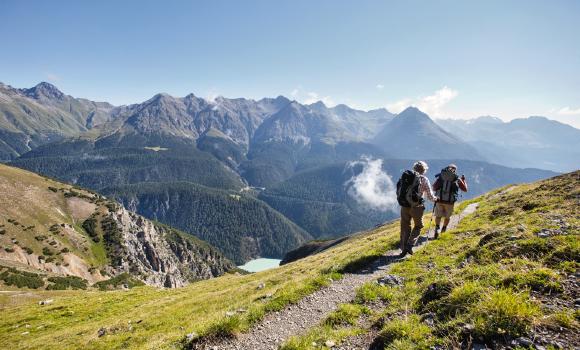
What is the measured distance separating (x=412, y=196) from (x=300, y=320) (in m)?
9.39

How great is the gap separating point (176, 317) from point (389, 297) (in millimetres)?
15424

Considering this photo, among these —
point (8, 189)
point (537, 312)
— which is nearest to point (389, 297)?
point (537, 312)

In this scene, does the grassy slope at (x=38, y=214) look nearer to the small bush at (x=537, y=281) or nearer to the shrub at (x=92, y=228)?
the shrub at (x=92, y=228)

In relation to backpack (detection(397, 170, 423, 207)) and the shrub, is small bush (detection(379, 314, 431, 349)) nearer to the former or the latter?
backpack (detection(397, 170, 423, 207))

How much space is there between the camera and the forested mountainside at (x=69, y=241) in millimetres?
103125

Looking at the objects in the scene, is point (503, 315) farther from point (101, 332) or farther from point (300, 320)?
point (101, 332)

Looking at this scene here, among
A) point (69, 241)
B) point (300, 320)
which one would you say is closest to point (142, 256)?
point (69, 241)

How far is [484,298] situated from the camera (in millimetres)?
7316

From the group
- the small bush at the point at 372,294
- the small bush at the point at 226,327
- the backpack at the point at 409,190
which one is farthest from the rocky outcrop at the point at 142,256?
the small bush at the point at 372,294

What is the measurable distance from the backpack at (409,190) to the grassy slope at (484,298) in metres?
3.53

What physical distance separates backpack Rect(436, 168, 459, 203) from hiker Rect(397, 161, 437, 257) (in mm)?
3310

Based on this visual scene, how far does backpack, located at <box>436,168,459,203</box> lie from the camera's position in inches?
805

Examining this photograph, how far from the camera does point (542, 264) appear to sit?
30.3 ft

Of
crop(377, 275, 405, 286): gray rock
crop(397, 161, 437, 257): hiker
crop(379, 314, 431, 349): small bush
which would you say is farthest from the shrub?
crop(379, 314, 431, 349): small bush
